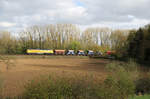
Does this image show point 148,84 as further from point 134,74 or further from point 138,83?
point 134,74

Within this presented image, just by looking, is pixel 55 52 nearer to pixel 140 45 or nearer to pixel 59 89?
pixel 140 45

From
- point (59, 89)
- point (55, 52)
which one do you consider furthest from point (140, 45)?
point (55, 52)

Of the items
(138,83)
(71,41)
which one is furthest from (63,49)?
(138,83)

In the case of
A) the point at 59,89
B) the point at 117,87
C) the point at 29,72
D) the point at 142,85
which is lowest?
the point at 29,72

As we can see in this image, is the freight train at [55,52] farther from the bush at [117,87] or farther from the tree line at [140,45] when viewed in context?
the bush at [117,87]

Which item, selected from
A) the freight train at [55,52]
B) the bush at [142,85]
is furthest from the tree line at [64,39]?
the bush at [142,85]

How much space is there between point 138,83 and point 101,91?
5871 millimetres

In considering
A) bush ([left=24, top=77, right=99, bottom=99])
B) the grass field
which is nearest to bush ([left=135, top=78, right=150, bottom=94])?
the grass field

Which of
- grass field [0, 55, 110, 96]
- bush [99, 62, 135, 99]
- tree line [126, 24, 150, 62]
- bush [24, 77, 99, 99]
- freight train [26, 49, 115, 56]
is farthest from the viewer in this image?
freight train [26, 49, 115, 56]

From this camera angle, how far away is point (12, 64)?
19.6 ft

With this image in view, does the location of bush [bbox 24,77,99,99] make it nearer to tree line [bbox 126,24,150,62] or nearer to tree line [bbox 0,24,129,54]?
tree line [bbox 126,24,150,62]

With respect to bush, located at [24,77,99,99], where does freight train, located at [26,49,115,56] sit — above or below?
below

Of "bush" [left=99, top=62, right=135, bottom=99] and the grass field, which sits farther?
the grass field

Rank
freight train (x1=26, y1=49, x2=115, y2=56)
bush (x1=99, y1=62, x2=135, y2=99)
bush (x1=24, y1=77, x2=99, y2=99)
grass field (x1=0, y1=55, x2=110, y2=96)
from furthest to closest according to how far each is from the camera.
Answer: freight train (x1=26, y1=49, x2=115, y2=56), grass field (x1=0, y1=55, x2=110, y2=96), bush (x1=99, y1=62, x2=135, y2=99), bush (x1=24, y1=77, x2=99, y2=99)
